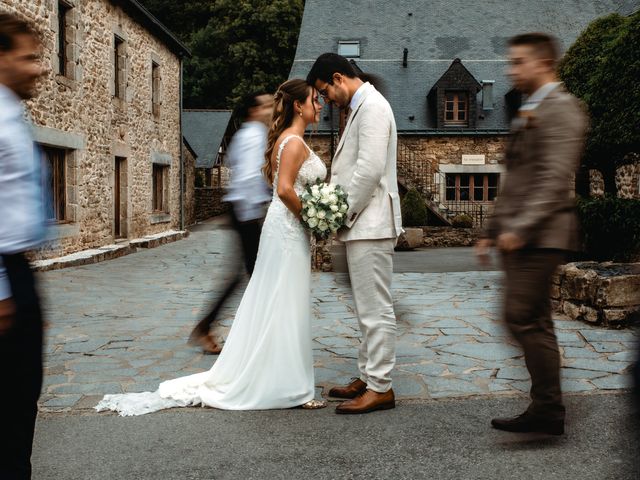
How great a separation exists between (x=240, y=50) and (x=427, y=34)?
15231mm

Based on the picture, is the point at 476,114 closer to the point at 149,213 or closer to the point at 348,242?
the point at 149,213

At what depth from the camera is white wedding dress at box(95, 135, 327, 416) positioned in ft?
13.6

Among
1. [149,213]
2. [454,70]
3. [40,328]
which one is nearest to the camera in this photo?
[40,328]

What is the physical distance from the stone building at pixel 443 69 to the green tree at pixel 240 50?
1204cm

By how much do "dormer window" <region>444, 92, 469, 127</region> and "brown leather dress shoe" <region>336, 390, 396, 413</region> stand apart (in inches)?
872

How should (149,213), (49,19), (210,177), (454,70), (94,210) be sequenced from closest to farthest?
(49,19)
(94,210)
(149,213)
(454,70)
(210,177)

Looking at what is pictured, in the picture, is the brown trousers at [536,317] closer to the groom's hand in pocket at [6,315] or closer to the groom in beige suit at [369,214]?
the groom in beige suit at [369,214]

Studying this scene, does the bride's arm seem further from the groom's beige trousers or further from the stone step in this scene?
the stone step

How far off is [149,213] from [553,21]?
1883cm

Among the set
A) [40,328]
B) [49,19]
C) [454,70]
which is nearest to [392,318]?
[40,328]

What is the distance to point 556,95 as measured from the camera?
11.1 ft

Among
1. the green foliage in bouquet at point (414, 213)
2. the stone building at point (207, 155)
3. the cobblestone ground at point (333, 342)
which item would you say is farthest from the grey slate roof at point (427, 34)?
the cobblestone ground at point (333, 342)

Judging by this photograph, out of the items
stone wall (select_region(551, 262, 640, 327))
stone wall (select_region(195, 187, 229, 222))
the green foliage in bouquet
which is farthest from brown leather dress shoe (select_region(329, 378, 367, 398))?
stone wall (select_region(195, 187, 229, 222))

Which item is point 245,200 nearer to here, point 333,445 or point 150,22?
point 333,445
